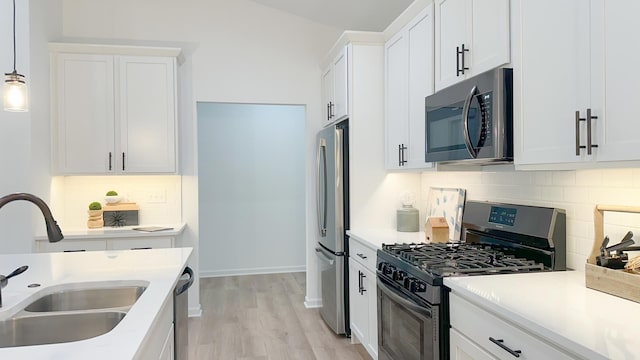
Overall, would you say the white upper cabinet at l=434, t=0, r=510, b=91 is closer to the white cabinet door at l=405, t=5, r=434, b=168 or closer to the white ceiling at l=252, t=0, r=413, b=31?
the white cabinet door at l=405, t=5, r=434, b=168

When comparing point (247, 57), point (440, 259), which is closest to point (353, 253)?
point (440, 259)

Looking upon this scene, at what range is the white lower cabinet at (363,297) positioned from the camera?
2898 millimetres

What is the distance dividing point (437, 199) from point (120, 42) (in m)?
3.22

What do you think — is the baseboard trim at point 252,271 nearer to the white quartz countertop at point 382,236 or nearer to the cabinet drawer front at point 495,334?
the white quartz countertop at point 382,236

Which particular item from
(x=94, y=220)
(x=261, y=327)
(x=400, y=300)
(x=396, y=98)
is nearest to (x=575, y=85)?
(x=400, y=300)

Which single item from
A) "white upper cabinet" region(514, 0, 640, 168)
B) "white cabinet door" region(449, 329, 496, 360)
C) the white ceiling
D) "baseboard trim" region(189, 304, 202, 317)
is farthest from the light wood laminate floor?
the white ceiling

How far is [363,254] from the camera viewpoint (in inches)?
121

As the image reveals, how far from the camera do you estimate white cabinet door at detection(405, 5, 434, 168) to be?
2.67m

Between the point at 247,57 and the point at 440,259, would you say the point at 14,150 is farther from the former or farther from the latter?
the point at 440,259

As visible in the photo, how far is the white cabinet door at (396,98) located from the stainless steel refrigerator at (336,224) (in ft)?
1.26

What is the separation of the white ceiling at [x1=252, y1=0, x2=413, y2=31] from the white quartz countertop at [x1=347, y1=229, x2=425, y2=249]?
1.92 meters

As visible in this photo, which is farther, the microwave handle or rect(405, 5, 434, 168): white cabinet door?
rect(405, 5, 434, 168): white cabinet door

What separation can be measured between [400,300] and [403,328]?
15 cm

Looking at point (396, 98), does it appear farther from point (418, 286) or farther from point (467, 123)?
point (418, 286)
